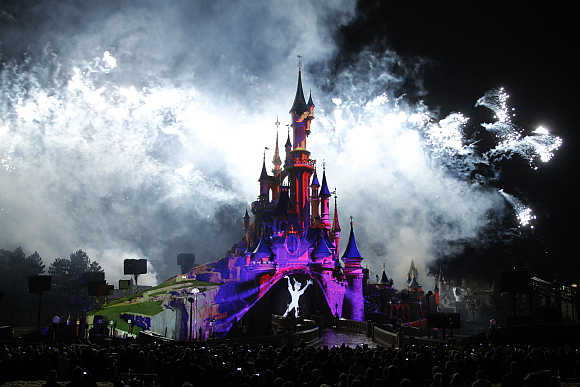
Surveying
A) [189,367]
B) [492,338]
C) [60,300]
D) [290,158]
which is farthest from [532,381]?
[60,300]

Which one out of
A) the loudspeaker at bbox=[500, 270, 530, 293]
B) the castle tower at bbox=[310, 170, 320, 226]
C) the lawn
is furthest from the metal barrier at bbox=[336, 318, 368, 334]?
the castle tower at bbox=[310, 170, 320, 226]

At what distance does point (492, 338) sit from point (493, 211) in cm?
4315

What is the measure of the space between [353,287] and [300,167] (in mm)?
23167

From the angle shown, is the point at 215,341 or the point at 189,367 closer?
the point at 189,367

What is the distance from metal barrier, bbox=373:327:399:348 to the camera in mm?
29987

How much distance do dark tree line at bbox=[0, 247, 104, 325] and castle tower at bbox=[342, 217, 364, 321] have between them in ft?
131

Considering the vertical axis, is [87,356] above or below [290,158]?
below

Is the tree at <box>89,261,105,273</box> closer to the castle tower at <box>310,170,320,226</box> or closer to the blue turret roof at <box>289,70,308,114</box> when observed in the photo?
the castle tower at <box>310,170,320,226</box>

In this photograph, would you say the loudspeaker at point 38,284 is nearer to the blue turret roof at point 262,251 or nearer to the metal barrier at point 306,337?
the metal barrier at point 306,337

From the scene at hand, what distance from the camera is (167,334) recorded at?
46.6m

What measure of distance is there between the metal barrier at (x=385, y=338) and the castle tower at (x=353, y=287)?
25.4 metres

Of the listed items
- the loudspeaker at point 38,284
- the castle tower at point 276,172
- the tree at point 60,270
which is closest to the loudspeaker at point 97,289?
the loudspeaker at point 38,284

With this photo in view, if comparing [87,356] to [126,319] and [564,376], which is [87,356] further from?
[126,319]

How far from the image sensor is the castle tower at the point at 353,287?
6247 centimetres
